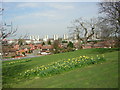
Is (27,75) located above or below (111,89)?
below

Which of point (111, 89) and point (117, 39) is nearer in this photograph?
point (111, 89)

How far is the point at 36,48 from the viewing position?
3612 cm

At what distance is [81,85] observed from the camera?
14.7ft

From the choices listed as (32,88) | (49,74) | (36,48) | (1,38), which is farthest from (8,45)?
(36,48)

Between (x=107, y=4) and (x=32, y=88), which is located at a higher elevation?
(x=107, y=4)

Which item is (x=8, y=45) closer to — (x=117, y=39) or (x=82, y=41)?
(x=117, y=39)

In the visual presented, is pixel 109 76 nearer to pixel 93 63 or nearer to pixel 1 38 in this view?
pixel 93 63

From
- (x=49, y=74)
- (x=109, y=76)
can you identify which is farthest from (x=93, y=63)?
(x=109, y=76)

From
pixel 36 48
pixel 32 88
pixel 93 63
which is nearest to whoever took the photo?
pixel 32 88

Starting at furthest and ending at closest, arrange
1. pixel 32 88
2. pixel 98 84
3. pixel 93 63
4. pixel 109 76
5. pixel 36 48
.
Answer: pixel 36 48, pixel 93 63, pixel 32 88, pixel 109 76, pixel 98 84

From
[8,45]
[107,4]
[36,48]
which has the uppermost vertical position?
[107,4]

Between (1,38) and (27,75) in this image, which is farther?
(27,75)

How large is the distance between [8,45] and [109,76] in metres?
5.09

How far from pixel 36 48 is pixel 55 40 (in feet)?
23.2
